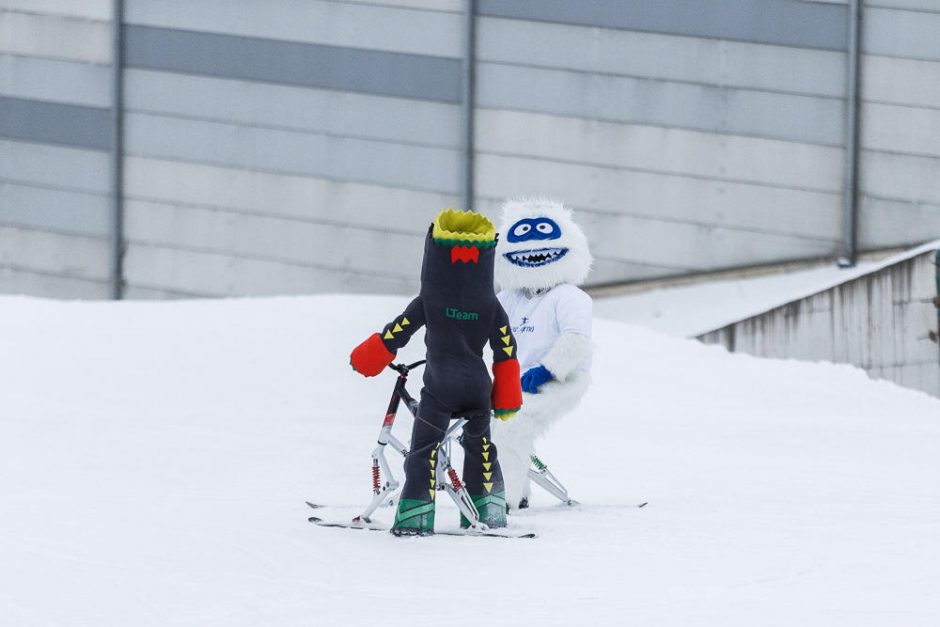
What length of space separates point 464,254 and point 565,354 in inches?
38.6

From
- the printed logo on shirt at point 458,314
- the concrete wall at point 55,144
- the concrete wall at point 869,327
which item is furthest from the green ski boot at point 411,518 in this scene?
the concrete wall at point 55,144

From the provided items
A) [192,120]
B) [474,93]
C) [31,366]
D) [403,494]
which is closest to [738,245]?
[474,93]

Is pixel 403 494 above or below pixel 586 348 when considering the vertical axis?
below

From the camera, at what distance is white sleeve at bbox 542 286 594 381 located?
7.91 metres

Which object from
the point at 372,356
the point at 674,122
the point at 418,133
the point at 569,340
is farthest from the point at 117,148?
the point at 372,356

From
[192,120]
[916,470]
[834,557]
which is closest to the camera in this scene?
[834,557]

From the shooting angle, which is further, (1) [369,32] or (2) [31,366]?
(1) [369,32]

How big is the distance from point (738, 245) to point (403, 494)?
10.8 m

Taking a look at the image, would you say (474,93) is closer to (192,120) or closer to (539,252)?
(192,120)

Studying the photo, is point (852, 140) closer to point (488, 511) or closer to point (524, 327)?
point (524, 327)

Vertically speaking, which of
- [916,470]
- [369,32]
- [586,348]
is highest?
[369,32]

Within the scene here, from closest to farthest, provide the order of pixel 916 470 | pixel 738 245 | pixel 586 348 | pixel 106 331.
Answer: pixel 586 348 < pixel 916 470 < pixel 106 331 < pixel 738 245

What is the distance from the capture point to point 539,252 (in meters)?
8.09

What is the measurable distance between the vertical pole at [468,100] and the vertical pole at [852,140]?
400 cm
